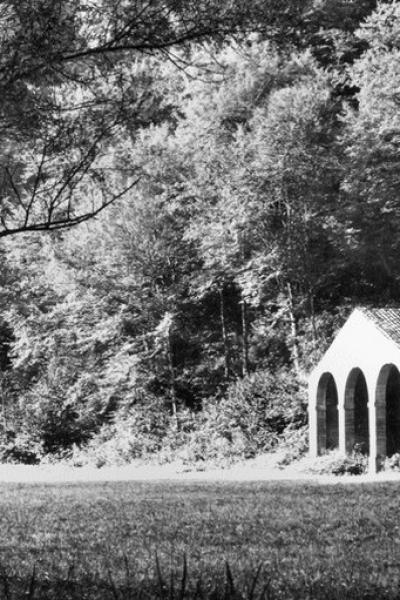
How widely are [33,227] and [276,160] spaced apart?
76.6ft

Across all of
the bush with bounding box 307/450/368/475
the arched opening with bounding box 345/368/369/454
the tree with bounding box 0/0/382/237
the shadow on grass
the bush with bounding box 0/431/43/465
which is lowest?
the shadow on grass

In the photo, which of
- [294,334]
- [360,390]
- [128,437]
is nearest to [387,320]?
[360,390]

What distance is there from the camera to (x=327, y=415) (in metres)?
25.8

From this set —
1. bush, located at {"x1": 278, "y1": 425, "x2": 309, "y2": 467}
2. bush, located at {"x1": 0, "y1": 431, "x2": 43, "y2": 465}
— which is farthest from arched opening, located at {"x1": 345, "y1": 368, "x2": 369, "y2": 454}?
bush, located at {"x1": 0, "y1": 431, "x2": 43, "y2": 465}

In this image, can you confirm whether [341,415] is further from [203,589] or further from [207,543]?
[203,589]

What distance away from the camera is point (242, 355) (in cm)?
3584

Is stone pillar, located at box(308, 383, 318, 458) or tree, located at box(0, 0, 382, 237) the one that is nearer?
tree, located at box(0, 0, 382, 237)

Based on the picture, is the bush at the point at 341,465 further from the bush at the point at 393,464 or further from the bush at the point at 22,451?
the bush at the point at 22,451

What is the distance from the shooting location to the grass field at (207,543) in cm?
595

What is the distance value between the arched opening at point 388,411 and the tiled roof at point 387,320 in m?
0.90

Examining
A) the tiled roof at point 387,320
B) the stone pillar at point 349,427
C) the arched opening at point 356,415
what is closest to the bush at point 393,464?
the arched opening at point 356,415

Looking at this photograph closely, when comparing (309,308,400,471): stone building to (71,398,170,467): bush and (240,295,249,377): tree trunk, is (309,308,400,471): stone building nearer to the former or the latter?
(240,295,249,377): tree trunk

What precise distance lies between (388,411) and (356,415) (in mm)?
1479

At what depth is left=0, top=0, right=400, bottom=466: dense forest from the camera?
28.9 metres
